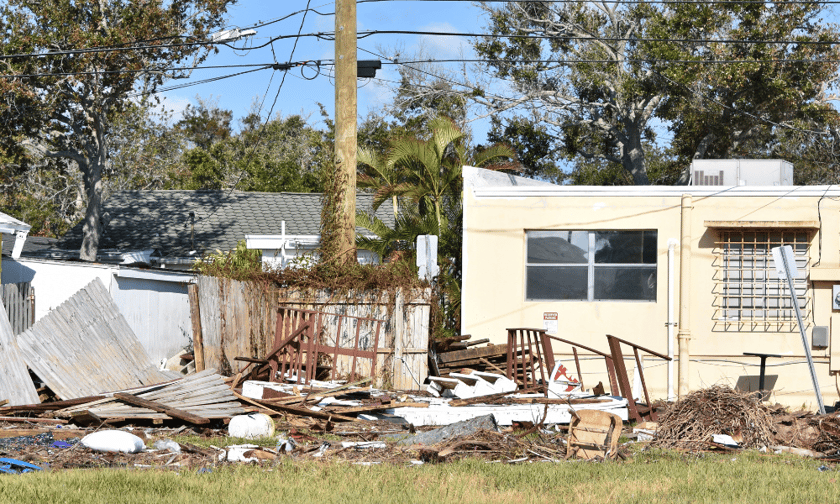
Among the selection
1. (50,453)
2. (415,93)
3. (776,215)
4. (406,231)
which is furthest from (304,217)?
(50,453)

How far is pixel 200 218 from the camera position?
84.0ft

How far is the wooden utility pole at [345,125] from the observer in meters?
12.9

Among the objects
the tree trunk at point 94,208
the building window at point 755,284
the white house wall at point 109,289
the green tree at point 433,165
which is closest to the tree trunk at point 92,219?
the tree trunk at point 94,208

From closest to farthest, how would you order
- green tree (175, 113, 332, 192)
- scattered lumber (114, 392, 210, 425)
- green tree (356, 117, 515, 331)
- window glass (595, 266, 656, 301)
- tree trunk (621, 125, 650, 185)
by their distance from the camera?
scattered lumber (114, 392, 210, 425) → window glass (595, 266, 656, 301) → green tree (356, 117, 515, 331) → tree trunk (621, 125, 650, 185) → green tree (175, 113, 332, 192)

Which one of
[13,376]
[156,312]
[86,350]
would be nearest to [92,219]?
[156,312]

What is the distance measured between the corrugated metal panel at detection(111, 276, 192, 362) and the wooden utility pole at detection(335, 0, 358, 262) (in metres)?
4.56

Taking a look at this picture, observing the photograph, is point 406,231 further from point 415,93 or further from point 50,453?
point 415,93

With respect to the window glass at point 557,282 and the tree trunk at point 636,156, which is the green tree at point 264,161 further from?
the window glass at point 557,282

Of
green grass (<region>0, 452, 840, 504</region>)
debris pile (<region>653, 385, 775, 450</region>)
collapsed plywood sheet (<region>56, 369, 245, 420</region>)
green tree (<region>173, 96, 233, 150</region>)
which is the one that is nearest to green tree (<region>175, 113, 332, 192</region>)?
green tree (<region>173, 96, 233, 150</region>)

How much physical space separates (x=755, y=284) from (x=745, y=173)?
2202mm

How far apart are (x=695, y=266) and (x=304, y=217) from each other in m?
13.3

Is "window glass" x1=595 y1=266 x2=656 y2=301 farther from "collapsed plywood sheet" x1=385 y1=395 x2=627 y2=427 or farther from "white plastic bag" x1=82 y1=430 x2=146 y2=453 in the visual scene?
"white plastic bag" x1=82 y1=430 x2=146 y2=453

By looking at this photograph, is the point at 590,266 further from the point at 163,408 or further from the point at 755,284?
the point at 163,408

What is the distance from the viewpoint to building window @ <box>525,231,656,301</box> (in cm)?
1484
